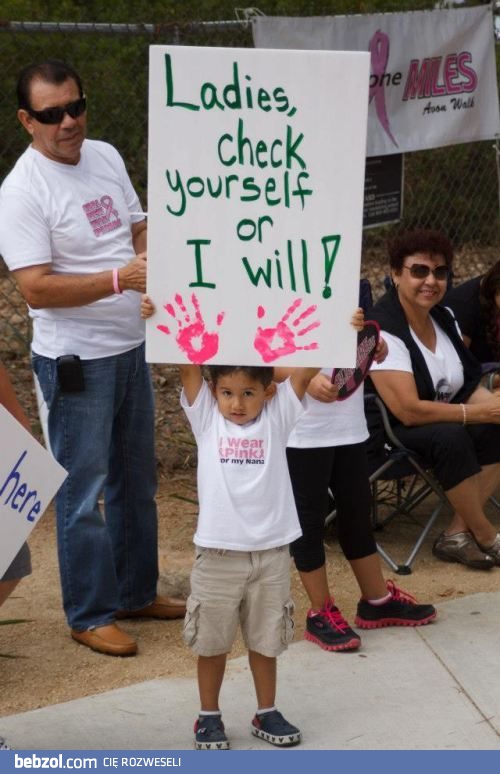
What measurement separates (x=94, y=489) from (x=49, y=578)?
1035mm

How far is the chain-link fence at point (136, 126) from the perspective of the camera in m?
6.27

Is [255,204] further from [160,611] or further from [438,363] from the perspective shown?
[438,363]

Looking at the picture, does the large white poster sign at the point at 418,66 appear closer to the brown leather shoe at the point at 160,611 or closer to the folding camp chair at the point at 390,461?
the folding camp chair at the point at 390,461

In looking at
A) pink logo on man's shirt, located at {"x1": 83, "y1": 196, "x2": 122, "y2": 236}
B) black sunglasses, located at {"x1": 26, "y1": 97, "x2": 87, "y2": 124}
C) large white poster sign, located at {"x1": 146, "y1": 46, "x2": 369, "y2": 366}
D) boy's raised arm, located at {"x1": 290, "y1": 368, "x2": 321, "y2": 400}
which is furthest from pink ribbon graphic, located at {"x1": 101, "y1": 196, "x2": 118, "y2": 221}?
boy's raised arm, located at {"x1": 290, "y1": 368, "x2": 321, "y2": 400}

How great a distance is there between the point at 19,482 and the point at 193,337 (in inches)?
24.4

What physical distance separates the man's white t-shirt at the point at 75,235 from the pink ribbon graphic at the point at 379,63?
2493mm

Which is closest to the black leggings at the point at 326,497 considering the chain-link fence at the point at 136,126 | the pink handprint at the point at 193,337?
the pink handprint at the point at 193,337

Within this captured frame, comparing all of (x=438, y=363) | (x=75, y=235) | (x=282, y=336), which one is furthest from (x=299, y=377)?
(x=438, y=363)

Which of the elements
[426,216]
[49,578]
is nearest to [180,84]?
[49,578]

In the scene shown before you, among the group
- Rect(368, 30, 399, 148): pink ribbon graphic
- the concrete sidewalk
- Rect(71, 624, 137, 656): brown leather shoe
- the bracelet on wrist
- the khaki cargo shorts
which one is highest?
Rect(368, 30, 399, 148): pink ribbon graphic

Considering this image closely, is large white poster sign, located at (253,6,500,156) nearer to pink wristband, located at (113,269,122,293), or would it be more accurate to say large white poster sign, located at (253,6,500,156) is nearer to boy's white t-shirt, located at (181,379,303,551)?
pink wristband, located at (113,269,122,293)

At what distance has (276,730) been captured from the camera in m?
3.87

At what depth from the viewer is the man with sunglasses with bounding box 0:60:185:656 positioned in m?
4.20

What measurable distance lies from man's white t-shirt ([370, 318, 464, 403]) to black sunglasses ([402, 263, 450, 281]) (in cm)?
25
